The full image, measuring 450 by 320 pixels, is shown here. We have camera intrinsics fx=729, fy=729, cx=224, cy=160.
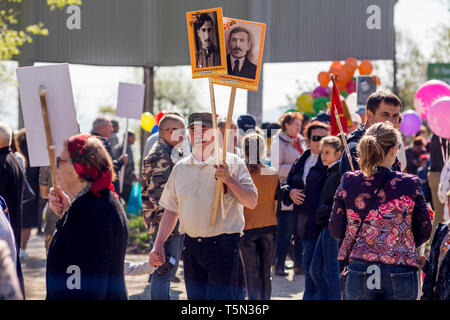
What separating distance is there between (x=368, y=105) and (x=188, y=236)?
1.69 metres

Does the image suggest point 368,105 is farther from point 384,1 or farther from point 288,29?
point 288,29

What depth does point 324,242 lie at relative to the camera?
275 inches

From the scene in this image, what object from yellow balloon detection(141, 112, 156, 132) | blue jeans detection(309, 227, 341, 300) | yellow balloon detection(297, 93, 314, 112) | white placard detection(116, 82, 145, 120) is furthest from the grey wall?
blue jeans detection(309, 227, 341, 300)

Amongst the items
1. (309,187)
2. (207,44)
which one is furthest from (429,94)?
(207,44)

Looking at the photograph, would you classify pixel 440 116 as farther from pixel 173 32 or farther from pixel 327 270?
pixel 173 32

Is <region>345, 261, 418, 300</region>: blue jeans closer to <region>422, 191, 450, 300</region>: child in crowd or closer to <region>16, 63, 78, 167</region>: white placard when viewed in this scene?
<region>422, 191, 450, 300</region>: child in crowd

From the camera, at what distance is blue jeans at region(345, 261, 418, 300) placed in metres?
4.43

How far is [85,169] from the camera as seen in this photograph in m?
4.08

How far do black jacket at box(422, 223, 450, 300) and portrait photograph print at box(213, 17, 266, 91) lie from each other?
1799 millimetres

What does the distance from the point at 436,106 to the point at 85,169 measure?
19.5 feet

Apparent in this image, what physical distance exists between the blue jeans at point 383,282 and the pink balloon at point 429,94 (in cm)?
550

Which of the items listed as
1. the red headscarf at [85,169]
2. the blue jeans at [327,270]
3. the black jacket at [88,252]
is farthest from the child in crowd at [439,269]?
the blue jeans at [327,270]

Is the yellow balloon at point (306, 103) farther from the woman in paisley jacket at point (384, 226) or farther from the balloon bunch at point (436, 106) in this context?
the woman in paisley jacket at point (384, 226)
